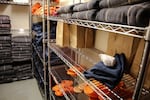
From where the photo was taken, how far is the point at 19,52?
2.60 meters

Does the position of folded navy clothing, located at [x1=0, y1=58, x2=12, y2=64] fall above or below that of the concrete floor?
above

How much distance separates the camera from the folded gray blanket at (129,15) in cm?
48

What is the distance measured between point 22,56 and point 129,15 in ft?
7.95

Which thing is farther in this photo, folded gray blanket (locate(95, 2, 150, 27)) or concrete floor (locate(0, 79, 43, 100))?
concrete floor (locate(0, 79, 43, 100))

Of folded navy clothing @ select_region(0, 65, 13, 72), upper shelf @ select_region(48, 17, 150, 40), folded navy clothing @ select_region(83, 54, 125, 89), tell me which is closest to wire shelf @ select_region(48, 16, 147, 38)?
upper shelf @ select_region(48, 17, 150, 40)

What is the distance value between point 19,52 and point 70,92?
56.7 inches

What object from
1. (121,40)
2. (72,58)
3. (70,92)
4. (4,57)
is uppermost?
(121,40)

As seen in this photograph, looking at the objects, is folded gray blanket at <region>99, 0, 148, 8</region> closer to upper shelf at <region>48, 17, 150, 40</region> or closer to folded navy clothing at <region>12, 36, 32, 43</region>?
upper shelf at <region>48, 17, 150, 40</region>

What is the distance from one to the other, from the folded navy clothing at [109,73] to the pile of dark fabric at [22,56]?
6.74 ft

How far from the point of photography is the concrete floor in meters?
2.25

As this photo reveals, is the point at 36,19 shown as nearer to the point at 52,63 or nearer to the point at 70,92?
the point at 52,63

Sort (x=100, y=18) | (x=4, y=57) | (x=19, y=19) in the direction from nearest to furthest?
(x=100, y=18) → (x=4, y=57) → (x=19, y=19)

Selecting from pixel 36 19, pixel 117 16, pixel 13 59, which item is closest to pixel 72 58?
pixel 117 16

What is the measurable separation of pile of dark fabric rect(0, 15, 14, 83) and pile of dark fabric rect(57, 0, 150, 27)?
195cm
